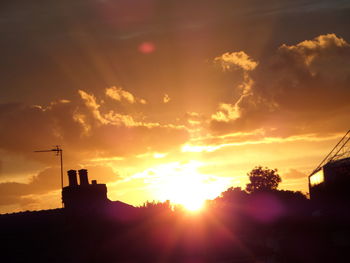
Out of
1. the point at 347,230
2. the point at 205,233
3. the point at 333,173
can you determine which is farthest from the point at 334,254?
the point at 333,173

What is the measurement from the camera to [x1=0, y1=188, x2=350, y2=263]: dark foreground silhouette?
29750 mm

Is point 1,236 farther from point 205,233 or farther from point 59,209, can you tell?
point 205,233

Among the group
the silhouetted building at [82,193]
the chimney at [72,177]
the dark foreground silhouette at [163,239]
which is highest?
the chimney at [72,177]

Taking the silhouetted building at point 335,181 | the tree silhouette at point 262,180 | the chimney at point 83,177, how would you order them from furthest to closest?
1. the tree silhouette at point 262,180
2. the silhouetted building at point 335,181
3. the chimney at point 83,177

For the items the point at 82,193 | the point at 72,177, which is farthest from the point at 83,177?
the point at 82,193

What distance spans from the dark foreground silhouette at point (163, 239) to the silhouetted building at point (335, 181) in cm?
3011

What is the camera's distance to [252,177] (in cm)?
15138

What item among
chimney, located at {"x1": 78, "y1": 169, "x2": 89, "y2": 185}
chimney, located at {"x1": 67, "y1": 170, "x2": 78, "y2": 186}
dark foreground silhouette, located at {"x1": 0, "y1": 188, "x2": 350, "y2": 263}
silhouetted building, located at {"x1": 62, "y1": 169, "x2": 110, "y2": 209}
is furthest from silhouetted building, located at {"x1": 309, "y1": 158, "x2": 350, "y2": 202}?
chimney, located at {"x1": 67, "y1": 170, "x2": 78, "y2": 186}

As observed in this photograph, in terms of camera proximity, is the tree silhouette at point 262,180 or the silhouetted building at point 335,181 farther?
the tree silhouette at point 262,180

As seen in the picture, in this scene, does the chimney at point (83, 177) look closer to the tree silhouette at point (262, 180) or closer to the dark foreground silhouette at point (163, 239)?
the dark foreground silhouette at point (163, 239)

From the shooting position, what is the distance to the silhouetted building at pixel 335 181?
6353 cm

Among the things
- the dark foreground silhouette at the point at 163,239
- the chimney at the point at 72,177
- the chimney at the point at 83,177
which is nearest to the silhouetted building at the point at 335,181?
the dark foreground silhouette at the point at 163,239

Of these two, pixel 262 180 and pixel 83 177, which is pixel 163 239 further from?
pixel 262 180

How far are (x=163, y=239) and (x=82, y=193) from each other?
25.9ft
